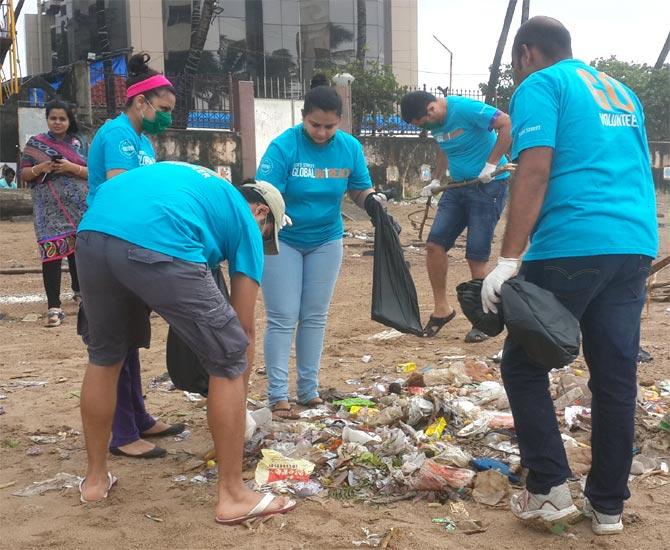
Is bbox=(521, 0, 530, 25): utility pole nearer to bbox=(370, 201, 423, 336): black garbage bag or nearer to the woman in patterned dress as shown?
the woman in patterned dress

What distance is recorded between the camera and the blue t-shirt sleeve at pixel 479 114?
237 inches

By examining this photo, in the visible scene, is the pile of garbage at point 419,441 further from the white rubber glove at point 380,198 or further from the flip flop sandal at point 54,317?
the flip flop sandal at point 54,317

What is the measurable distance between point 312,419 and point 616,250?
6.63 ft

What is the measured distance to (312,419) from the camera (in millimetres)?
4254

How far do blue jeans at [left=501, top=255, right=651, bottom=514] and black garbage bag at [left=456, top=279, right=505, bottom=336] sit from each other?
9cm

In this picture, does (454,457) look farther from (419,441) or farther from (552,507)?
(552,507)

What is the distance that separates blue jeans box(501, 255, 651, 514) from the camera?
9.19 ft

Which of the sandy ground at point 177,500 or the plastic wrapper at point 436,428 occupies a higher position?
the plastic wrapper at point 436,428

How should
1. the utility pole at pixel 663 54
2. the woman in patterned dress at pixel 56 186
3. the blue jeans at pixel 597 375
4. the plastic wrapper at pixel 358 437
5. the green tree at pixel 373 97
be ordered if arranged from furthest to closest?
the utility pole at pixel 663 54 < the green tree at pixel 373 97 < the woman in patterned dress at pixel 56 186 < the plastic wrapper at pixel 358 437 < the blue jeans at pixel 597 375

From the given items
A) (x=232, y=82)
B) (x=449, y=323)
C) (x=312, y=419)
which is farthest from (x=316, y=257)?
(x=232, y=82)

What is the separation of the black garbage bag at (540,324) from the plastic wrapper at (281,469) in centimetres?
119

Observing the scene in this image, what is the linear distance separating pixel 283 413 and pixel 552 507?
1691mm

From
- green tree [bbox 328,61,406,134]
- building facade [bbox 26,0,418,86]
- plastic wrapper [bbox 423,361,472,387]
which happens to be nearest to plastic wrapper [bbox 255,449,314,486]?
plastic wrapper [bbox 423,361,472,387]

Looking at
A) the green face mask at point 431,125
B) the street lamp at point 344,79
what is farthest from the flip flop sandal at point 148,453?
the street lamp at point 344,79
